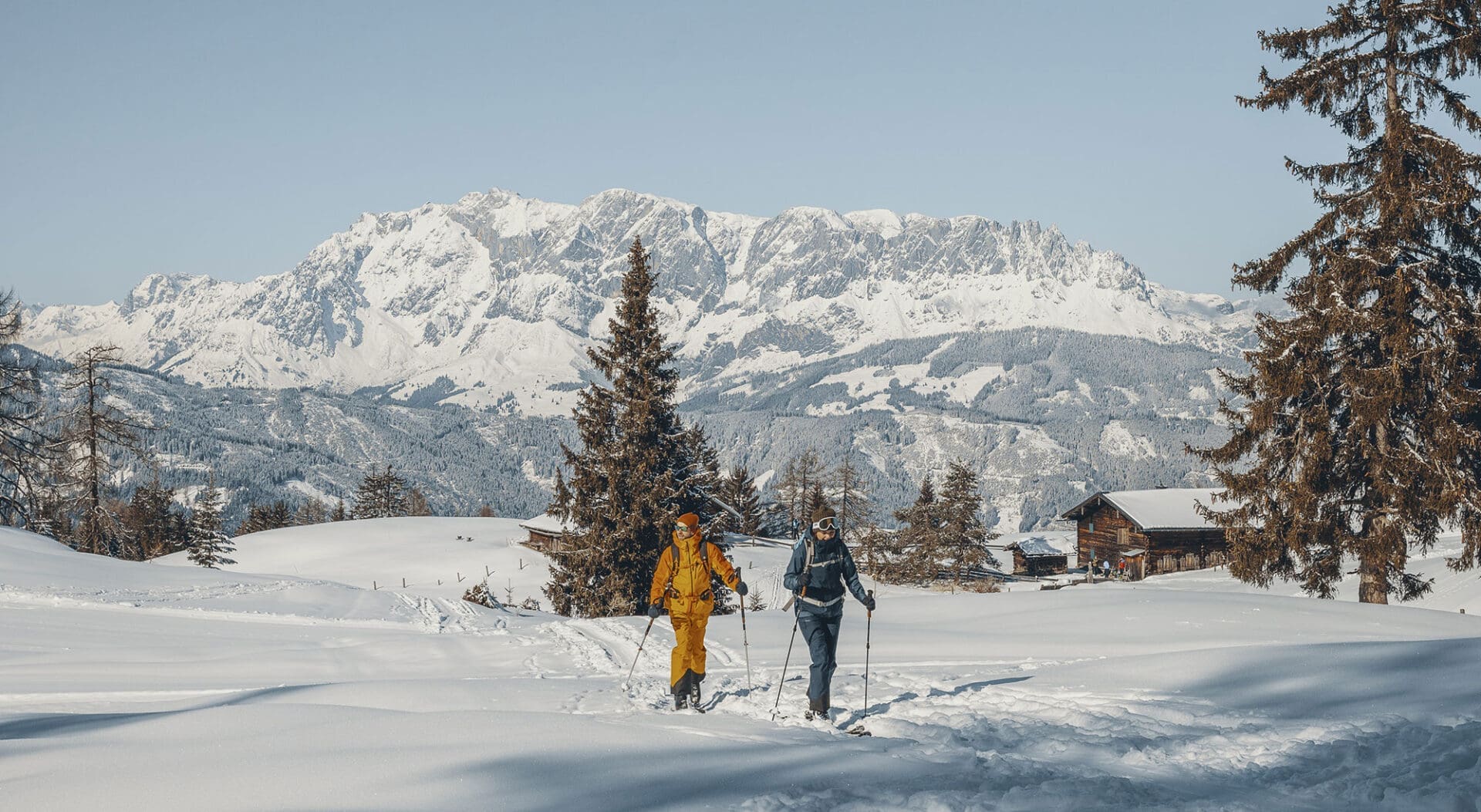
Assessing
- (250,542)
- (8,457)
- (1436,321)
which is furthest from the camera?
(250,542)

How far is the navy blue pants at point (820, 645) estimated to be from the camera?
391 inches

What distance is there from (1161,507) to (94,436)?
54823mm

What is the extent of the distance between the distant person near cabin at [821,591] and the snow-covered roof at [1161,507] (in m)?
49.0

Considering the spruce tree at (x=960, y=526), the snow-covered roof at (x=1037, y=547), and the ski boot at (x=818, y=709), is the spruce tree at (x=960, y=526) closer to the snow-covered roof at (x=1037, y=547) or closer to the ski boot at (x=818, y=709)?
the snow-covered roof at (x=1037, y=547)

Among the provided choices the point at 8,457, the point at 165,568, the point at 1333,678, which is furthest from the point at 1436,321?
the point at 8,457

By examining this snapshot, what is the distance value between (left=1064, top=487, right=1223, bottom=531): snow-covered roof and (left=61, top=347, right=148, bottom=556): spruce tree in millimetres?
49973

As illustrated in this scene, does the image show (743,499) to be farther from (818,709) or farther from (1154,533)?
(818,709)

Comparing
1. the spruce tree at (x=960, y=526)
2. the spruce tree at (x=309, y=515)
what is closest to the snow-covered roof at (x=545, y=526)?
the spruce tree at (x=960, y=526)

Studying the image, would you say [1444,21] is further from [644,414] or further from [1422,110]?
[644,414]

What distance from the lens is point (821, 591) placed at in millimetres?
10156

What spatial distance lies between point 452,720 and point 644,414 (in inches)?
844

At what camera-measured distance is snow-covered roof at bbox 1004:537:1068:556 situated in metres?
78.4

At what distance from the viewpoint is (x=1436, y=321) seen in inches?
672

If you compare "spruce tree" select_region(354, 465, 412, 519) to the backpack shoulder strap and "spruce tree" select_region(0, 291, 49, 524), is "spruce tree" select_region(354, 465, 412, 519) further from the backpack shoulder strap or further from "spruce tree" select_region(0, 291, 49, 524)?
the backpack shoulder strap
